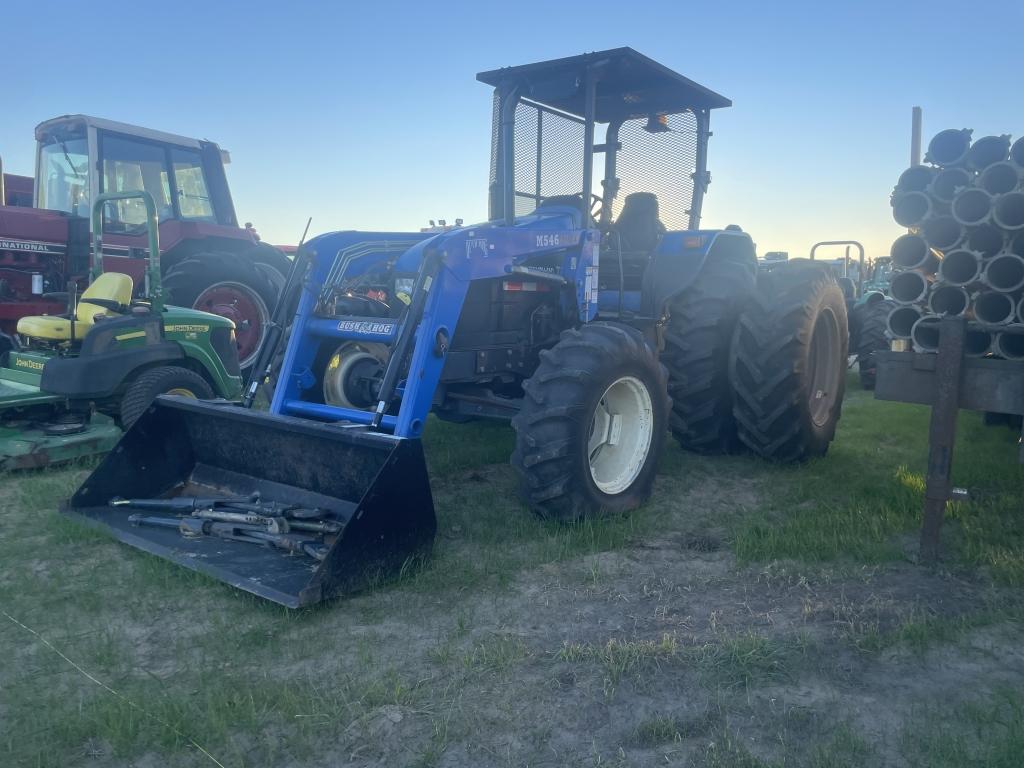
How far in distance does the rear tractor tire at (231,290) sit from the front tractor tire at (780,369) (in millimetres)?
5334

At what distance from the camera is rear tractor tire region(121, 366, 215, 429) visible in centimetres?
611

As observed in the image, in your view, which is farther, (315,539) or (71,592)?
(315,539)

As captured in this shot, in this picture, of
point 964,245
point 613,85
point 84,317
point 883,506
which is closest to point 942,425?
point 964,245

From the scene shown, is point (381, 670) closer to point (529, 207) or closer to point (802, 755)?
point (802, 755)

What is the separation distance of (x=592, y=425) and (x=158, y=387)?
3489mm

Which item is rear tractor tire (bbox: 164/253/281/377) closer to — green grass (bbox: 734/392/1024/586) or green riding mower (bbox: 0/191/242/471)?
green riding mower (bbox: 0/191/242/471)

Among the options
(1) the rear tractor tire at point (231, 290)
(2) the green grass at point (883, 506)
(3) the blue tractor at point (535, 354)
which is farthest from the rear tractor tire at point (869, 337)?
(1) the rear tractor tire at point (231, 290)

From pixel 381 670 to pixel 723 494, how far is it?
119 inches

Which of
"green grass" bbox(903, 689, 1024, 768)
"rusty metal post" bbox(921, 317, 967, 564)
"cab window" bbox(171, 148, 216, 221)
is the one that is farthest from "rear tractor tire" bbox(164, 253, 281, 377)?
"green grass" bbox(903, 689, 1024, 768)

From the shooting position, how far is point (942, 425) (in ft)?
12.9

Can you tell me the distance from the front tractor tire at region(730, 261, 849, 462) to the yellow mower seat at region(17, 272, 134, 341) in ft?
15.4

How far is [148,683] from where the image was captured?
289cm

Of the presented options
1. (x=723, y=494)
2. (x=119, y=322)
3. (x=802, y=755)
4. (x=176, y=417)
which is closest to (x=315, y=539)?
(x=176, y=417)

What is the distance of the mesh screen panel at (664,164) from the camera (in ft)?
21.4
